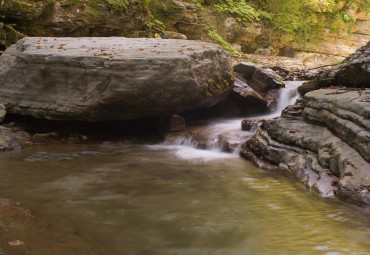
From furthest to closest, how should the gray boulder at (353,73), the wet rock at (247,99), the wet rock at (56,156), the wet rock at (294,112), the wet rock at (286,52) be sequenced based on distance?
1. the wet rock at (286,52)
2. the wet rock at (247,99)
3. the wet rock at (294,112)
4. the wet rock at (56,156)
5. the gray boulder at (353,73)

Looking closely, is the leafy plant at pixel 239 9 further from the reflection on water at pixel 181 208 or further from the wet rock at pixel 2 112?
the reflection on water at pixel 181 208

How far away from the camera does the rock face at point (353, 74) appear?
5.49 m

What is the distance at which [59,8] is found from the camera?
30.7 feet

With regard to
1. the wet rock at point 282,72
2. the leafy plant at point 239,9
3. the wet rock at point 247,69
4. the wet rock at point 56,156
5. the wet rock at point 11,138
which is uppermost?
the leafy plant at point 239,9

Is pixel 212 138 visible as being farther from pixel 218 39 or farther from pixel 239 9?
pixel 239 9

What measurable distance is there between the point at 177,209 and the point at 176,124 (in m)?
4.95

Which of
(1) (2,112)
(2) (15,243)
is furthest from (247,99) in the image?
(2) (15,243)

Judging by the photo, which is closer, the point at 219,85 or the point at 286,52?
the point at 219,85

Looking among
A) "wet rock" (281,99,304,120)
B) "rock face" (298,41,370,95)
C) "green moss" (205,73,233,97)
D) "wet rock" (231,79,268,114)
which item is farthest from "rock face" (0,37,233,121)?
"rock face" (298,41,370,95)

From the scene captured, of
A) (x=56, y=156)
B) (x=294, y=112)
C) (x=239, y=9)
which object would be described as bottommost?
(x=56, y=156)

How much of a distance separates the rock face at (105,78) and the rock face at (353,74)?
2.37 metres

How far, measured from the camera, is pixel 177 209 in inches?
136

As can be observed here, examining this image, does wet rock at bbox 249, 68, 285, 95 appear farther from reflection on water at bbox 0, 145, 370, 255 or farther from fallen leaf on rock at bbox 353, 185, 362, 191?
fallen leaf on rock at bbox 353, 185, 362, 191

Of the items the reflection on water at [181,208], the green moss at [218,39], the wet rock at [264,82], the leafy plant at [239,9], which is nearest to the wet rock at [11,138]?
the reflection on water at [181,208]
